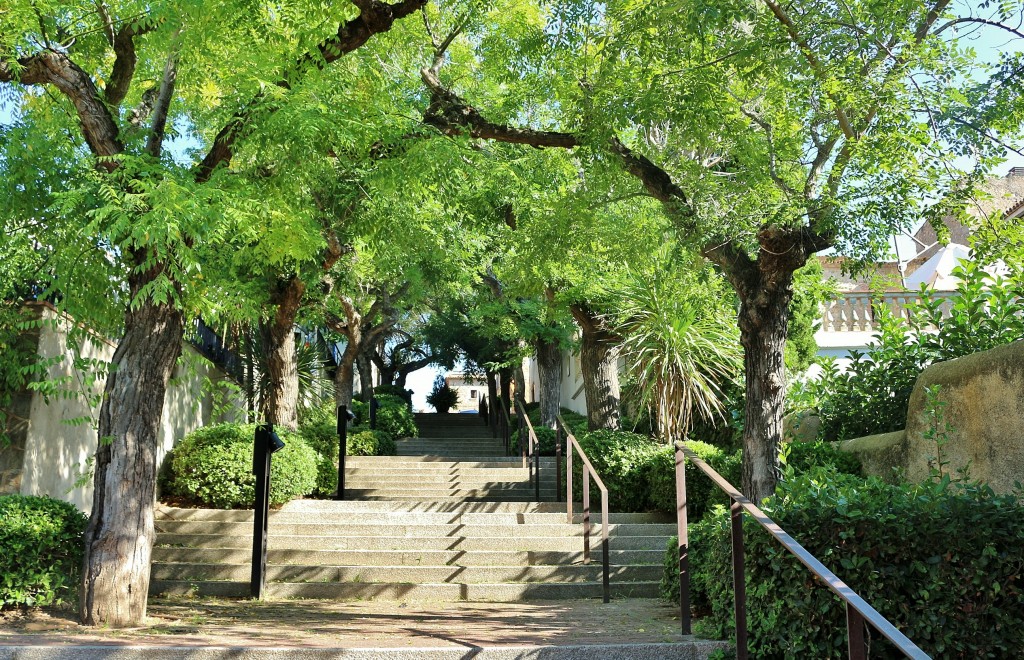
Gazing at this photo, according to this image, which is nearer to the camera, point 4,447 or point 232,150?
point 232,150

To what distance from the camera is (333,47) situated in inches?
262

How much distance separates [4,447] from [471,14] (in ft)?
21.0

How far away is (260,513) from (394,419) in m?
14.1

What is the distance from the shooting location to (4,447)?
25.3ft

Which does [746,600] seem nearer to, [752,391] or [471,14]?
[752,391]

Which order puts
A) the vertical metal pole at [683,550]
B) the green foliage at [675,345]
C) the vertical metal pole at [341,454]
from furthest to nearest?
the green foliage at [675,345]
the vertical metal pole at [341,454]
the vertical metal pole at [683,550]

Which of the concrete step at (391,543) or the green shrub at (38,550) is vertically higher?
the green shrub at (38,550)

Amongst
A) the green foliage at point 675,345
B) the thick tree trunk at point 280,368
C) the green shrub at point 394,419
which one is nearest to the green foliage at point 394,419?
the green shrub at point 394,419

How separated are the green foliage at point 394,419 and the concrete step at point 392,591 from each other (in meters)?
12.7

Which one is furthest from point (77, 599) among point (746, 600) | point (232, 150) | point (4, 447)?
point (746, 600)

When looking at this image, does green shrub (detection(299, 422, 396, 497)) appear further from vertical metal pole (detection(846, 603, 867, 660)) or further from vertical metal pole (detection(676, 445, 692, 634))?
vertical metal pole (detection(846, 603, 867, 660))

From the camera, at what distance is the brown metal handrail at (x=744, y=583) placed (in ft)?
9.18

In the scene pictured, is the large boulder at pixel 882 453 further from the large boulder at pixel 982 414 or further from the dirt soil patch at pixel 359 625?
the dirt soil patch at pixel 359 625

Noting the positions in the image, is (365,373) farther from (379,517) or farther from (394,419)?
(379,517)
